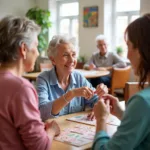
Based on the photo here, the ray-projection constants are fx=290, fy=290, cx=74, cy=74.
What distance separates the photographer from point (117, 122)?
1.90m

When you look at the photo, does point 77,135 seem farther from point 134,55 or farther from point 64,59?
point 64,59

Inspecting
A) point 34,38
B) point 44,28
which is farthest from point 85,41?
point 34,38

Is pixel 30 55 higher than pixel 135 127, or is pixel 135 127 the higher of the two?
pixel 30 55

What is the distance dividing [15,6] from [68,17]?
1.53 metres

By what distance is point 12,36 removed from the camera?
4.27ft

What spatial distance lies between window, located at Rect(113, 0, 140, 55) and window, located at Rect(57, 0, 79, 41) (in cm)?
127

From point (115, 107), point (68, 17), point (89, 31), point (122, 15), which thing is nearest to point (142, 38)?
point (115, 107)

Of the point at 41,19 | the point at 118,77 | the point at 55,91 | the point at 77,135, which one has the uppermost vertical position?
the point at 41,19

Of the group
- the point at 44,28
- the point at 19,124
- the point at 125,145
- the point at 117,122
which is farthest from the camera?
the point at 44,28

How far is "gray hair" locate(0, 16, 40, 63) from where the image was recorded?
4.27 feet

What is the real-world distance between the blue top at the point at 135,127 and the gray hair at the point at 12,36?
0.57 m

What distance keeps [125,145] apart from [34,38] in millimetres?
660

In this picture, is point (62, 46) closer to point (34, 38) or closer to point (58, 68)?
point (58, 68)

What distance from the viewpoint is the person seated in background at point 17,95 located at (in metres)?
1.22
